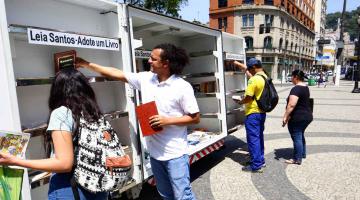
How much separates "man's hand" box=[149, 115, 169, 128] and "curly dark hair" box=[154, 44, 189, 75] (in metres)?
0.44

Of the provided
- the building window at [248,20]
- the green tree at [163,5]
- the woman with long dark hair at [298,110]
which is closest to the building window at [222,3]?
the building window at [248,20]

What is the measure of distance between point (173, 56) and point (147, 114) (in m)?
0.58

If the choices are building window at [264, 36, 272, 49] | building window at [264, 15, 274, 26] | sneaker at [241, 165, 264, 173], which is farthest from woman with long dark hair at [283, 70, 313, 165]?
building window at [264, 15, 274, 26]

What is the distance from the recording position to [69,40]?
270 cm

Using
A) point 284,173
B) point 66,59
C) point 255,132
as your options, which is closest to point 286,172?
point 284,173

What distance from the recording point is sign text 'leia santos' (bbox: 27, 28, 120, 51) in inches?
95.2

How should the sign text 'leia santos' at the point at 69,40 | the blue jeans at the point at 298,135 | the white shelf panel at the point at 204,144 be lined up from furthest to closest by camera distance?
the blue jeans at the point at 298,135
the white shelf panel at the point at 204,144
the sign text 'leia santos' at the point at 69,40

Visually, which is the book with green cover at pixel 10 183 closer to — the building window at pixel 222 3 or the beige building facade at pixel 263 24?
the beige building facade at pixel 263 24

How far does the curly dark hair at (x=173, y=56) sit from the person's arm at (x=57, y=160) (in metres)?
1.20

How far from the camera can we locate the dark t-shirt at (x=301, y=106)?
5.37 m

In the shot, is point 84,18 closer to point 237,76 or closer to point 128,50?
point 128,50

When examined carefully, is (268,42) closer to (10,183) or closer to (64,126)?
(64,126)

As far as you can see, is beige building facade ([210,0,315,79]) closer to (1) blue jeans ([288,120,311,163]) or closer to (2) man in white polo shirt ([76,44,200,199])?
(1) blue jeans ([288,120,311,163])

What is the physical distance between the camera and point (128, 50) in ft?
10.9
